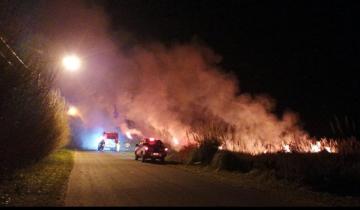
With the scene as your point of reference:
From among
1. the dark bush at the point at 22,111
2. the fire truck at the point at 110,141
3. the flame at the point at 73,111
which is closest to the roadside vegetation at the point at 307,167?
the dark bush at the point at 22,111

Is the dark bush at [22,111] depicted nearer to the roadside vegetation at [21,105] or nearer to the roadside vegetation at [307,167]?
the roadside vegetation at [21,105]

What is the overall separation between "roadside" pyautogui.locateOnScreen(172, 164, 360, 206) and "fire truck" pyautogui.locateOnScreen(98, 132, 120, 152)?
36.7 metres

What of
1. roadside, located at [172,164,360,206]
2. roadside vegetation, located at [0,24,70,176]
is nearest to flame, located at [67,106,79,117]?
roadside vegetation, located at [0,24,70,176]

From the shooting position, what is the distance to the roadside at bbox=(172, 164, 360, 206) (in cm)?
1516

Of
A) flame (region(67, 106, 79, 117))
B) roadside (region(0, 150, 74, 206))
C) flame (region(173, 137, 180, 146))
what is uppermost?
flame (region(67, 106, 79, 117))

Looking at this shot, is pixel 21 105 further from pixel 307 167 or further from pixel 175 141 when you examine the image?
pixel 175 141

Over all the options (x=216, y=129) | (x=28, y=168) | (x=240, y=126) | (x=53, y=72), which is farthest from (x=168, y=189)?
(x=240, y=126)

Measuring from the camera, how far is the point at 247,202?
47.4 feet

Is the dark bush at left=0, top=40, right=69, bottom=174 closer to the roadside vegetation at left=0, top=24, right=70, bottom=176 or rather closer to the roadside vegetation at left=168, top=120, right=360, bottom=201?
the roadside vegetation at left=0, top=24, right=70, bottom=176

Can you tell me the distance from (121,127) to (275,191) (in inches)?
1926

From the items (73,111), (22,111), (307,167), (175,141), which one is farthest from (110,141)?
(22,111)

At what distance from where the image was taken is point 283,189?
18500mm

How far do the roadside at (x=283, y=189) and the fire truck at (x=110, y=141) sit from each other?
120ft

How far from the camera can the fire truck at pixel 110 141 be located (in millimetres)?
61938
